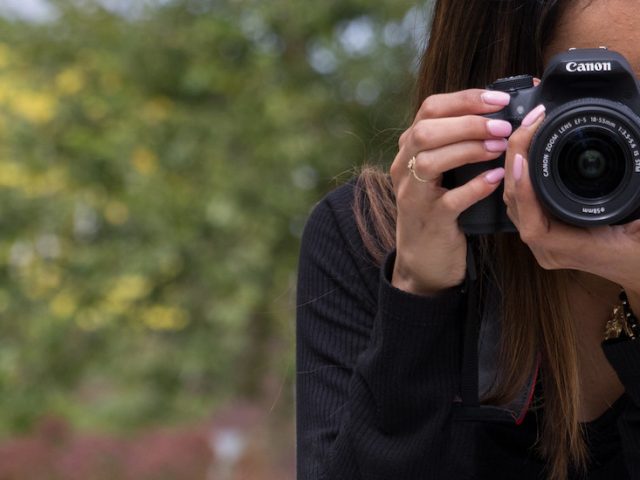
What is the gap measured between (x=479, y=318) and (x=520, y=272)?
0.08m

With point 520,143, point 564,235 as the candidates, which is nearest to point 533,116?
point 520,143

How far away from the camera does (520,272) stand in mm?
1517

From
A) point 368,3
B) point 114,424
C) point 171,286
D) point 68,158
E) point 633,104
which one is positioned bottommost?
point 114,424

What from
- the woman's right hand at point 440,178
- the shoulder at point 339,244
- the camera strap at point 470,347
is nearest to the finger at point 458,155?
the woman's right hand at point 440,178

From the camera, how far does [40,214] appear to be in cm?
541

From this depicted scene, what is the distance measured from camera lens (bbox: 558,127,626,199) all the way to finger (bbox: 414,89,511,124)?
94mm

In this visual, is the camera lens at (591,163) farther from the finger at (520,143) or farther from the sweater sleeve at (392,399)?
the sweater sleeve at (392,399)

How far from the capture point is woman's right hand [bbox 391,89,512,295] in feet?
4.55

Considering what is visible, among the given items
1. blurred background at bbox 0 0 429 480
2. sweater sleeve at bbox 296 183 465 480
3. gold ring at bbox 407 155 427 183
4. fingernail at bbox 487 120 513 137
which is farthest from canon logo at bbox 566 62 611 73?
blurred background at bbox 0 0 429 480

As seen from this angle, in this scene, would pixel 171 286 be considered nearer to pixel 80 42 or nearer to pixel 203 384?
pixel 203 384

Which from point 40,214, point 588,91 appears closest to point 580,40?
point 588,91

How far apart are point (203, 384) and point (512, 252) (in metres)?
4.02

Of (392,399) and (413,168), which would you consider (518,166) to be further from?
(392,399)

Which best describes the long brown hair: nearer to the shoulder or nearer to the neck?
the neck
